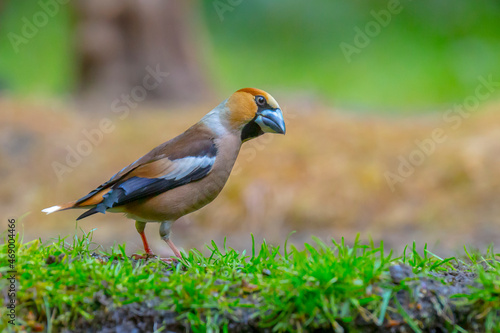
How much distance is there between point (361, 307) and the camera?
122 inches

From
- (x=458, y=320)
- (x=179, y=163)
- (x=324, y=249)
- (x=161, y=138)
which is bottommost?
(x=458, y=320)

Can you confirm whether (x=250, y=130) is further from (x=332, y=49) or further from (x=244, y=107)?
(x=332, y=49)

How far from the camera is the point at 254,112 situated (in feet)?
13.7

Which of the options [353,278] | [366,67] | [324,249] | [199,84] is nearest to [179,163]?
[324,249]

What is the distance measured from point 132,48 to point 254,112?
8796mm

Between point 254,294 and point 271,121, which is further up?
point 271,121

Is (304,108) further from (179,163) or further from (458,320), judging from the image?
(458,320)

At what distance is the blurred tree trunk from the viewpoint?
1228 cm

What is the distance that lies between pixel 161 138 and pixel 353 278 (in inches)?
289

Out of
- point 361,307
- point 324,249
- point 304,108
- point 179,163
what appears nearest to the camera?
point 361,307

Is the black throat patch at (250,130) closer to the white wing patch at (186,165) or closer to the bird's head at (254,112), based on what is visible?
the bird's head at (254,112)

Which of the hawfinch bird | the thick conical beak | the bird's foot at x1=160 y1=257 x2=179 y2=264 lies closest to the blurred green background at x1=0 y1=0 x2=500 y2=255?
the hawfinch bird

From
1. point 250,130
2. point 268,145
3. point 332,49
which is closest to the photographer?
point 250,130

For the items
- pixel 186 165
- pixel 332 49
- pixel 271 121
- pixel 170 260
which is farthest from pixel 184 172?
pixel 332 49
